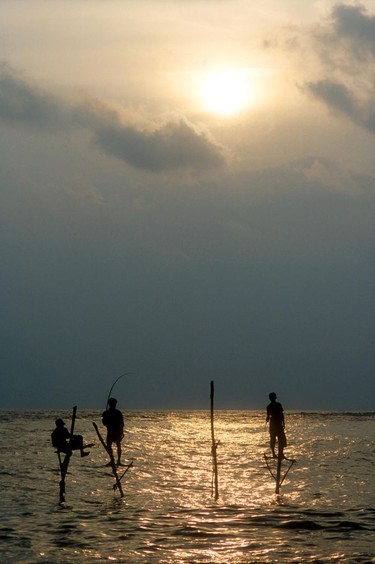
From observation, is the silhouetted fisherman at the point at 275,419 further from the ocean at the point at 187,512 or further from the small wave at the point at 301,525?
the small wave at the point at 301,525

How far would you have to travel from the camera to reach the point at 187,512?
24500 millimetres

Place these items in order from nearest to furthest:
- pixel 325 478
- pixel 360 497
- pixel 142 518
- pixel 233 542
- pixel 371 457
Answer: pixel 233 542
pixel 142 518
pixel 360 497
pixel 325 478
pixel 371 457

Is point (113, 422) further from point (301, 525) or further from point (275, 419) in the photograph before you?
point (301, 525)

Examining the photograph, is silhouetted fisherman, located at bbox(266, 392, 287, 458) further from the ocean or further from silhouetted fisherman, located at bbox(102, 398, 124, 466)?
silhouetted fisherman, located at bbox(102, 398, 124, 466)

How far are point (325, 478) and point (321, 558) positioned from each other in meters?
15.0

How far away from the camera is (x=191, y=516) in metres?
23.8

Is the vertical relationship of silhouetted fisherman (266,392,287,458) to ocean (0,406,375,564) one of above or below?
above

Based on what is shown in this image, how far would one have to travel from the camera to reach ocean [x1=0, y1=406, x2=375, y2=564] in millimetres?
19406

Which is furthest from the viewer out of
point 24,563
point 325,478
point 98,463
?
point 98,463

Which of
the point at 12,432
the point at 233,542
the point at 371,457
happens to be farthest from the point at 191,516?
the point at 12,432

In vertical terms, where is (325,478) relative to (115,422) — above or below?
below

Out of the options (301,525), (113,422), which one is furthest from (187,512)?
(113,422)

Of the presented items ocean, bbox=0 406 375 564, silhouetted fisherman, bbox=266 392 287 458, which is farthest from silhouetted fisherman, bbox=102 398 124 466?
silhouetted fisherman, bbox=266 392 287 458

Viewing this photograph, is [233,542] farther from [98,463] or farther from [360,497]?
[98,463]
